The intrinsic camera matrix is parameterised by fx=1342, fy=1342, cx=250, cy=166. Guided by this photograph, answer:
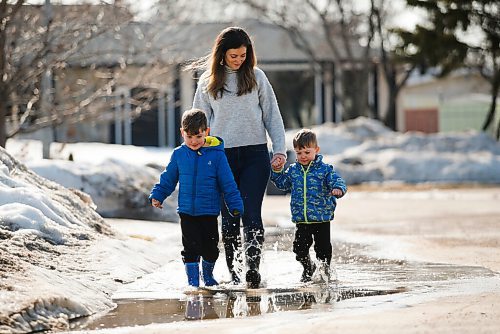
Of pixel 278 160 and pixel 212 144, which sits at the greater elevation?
pixel 212 144

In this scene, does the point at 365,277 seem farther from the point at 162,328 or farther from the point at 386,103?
the point at 386,103

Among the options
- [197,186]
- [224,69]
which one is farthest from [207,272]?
[224,69]

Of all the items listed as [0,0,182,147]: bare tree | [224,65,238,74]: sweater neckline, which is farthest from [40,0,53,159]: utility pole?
[224,65,238,74]: sweater neckline

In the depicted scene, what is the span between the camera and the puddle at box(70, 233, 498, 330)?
7.25m

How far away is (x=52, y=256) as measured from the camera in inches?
339

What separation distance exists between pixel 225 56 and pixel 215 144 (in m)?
0.69

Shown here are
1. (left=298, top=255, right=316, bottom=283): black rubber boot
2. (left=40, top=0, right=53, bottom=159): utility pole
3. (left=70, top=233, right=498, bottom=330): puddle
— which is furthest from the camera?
(left=40, top=0, right=53, bottom=159): utility pole

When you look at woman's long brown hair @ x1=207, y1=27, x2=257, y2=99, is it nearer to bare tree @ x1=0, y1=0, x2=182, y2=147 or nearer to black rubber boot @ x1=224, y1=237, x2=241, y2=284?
black rubber boot @ x1=224, y1=237, x2=241, y2=284

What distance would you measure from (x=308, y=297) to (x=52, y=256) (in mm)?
1728

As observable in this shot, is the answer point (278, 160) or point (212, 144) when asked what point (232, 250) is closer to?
point (278, 160)

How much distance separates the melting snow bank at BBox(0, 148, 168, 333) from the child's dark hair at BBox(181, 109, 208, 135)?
111 centimetres

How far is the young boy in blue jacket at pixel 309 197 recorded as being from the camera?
30.3ft

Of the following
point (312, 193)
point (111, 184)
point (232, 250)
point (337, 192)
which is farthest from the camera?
point (111, 184)

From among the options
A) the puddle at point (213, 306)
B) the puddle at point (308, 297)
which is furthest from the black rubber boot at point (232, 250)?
the puddle at point (213, 306)
